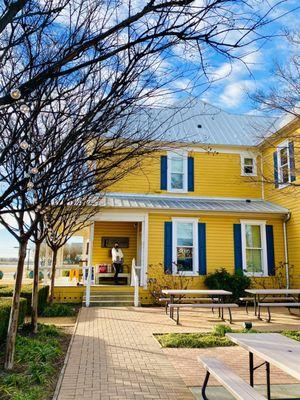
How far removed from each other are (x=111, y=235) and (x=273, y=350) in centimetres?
1326

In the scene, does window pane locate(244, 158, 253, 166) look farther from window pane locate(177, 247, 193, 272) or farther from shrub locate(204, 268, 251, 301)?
shrub locate(204, 268, 251, 301)

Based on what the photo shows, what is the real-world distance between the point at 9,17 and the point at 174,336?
726 cm

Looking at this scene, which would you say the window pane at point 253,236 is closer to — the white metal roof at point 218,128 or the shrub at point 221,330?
the white metal roof at point 218,128

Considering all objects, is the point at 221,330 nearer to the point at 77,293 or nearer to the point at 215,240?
the point at 215,240

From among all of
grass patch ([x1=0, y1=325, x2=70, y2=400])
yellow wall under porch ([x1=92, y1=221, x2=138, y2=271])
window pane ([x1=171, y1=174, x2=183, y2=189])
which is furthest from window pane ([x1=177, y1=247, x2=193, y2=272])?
grass patch ([x1=0, y1=325, x2=70, y2=400])

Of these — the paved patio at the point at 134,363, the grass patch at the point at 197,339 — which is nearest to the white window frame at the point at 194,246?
the paved patio at the point at 134,363

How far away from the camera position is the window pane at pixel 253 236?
50.4 feet

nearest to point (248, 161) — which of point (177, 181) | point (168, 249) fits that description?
point (177, 181)

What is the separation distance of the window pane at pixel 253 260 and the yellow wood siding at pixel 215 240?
2.38 ft

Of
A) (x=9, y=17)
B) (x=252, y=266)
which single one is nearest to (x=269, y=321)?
(x=252, y=266)

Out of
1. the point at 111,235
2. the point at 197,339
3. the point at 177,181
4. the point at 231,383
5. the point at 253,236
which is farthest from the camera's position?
the point at 111,235

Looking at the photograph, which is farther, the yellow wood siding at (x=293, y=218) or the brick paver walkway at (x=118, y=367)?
the yellow wood siding at (x=293, y=218)

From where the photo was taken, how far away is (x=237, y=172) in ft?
55.8

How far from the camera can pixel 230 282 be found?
1401 cm
